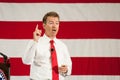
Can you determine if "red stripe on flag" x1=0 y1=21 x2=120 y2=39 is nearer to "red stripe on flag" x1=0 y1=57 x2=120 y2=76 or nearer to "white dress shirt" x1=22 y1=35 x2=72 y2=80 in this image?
"red stripe on flag" x1=0 y1=57 x2=120 y2=76

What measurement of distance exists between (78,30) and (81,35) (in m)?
0.04

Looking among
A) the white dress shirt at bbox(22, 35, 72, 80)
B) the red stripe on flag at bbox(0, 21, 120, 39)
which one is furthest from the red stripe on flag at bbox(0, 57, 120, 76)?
the white dress shirt at bbox(22, 35, 72, 80)

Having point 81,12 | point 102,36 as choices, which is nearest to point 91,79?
point 102,36

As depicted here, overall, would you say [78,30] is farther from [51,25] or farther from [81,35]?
[51,25]

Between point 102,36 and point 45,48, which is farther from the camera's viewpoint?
point 102,36

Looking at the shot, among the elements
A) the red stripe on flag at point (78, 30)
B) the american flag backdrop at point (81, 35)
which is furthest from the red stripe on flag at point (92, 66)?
the red stripe on flag at point (78, 30)

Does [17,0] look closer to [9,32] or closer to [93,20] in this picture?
[9,32]

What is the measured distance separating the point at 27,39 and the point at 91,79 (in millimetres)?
453

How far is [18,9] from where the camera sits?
2172 millimetres

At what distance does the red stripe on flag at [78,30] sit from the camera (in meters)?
2.18

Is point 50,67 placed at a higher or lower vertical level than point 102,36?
lower

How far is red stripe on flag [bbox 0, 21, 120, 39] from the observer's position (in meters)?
2.18

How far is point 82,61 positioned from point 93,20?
0.84 feet

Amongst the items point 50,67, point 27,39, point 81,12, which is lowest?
point 50,67
